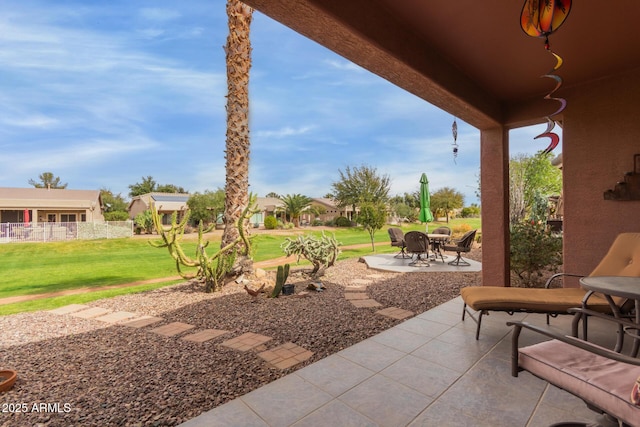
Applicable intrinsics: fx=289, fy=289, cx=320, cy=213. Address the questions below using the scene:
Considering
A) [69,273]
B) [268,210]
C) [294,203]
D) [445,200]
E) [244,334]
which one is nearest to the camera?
[244,334]

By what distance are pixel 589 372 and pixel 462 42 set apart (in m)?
3.05

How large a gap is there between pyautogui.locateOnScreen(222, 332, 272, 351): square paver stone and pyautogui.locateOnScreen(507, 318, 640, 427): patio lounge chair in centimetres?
236

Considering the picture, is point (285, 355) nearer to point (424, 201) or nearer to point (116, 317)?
point (116, 317)

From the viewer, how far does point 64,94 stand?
107 ft

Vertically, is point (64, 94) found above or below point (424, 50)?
above

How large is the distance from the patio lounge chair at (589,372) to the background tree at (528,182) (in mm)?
12276

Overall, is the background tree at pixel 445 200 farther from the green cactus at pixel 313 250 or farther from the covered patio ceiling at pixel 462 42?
the covered patio ceiling at pixel 462 42

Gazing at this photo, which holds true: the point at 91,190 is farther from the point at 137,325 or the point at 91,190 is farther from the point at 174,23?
the point at 137,325

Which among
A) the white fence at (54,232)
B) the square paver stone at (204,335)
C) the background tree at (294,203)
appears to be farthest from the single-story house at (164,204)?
the square paver stone at (204,335)

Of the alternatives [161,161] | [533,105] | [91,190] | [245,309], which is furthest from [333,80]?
[161,161]

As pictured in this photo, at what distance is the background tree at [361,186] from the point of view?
32312 mm

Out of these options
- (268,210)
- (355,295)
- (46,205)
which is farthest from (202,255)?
(268,210)

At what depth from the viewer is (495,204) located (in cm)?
496

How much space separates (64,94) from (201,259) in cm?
4023
